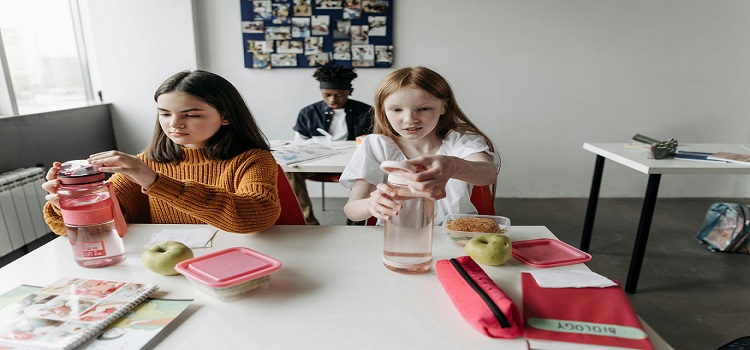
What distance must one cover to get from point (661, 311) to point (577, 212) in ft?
5.16

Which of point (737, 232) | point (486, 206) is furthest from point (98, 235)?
point (737, 232)

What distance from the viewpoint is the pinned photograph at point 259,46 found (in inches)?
141

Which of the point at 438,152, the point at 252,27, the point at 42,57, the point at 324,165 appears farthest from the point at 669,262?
the point at 42,57

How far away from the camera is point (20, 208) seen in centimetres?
241

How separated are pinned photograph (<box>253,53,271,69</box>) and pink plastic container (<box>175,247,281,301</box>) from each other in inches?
118

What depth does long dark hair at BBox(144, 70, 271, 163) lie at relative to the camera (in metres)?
1.16

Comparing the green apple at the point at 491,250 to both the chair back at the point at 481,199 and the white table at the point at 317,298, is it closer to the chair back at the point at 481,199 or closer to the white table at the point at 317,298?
the white table at the point at 317,298

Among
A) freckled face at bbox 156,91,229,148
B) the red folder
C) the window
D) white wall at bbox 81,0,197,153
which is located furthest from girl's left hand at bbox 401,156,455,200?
white wall at bbox 81,0,197,153

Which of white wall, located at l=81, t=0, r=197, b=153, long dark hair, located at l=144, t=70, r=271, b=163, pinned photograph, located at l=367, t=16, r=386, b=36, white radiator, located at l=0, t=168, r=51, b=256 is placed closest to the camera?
long dark hair, located at l=144, t=70, r=271, b=163

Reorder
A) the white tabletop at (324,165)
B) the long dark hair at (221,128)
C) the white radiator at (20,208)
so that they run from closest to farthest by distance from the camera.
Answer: the long dark hair at (221,128)
the white tabletop at (324,165)
the white radiator at (20,208)

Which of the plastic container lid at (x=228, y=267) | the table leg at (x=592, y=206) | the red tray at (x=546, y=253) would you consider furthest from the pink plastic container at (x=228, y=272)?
the table leg at (x=592, y=206)

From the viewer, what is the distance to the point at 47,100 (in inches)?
118

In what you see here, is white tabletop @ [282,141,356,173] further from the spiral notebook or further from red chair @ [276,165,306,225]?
the spiral notebook

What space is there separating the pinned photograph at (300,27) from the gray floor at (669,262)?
4.87 ft
